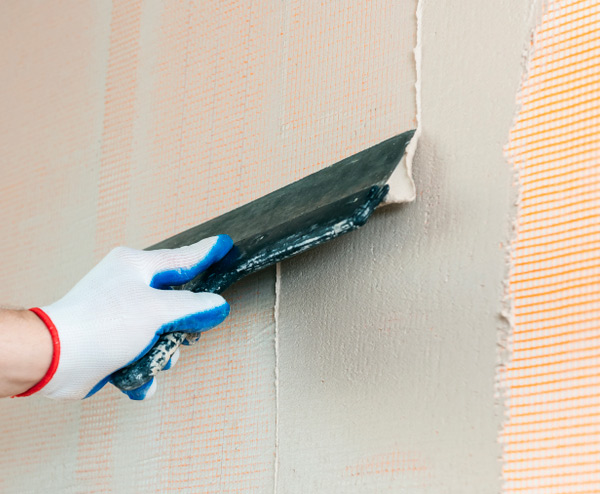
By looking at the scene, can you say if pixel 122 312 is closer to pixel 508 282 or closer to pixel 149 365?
pixel 149 365

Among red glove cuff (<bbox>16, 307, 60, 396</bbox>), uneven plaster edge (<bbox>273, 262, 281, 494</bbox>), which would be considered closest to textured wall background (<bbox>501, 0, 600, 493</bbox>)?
uneven plaster edge (<bbox>273, 262, 281, 494</bbox>)

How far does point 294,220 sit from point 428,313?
11.7 inches

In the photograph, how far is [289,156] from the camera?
1509 mm

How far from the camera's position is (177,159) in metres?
1.73

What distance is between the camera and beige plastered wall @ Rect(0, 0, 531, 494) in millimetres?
1167

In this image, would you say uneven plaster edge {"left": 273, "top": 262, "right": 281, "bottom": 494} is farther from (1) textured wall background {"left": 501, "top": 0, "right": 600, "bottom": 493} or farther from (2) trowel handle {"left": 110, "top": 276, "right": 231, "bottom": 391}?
(1) textured wall background {"left": 501, "top": 0, "right": 600, "bottom": 493}

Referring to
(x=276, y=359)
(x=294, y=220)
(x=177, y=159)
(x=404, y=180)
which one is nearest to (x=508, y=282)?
(x=404, y=180)


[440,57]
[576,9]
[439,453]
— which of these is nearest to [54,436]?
[439,453]

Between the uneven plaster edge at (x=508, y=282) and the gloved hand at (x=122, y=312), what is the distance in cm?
52

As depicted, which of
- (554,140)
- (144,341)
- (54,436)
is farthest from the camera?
(54,436)

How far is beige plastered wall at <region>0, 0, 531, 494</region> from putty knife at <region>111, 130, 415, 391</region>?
0.32ft

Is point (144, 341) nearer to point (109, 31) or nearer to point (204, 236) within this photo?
point (204, 236)

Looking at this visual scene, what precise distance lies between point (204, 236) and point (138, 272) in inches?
6.7

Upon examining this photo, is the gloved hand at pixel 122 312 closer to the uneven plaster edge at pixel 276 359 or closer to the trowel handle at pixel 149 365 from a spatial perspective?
the trowel handle at pixel 149 365
